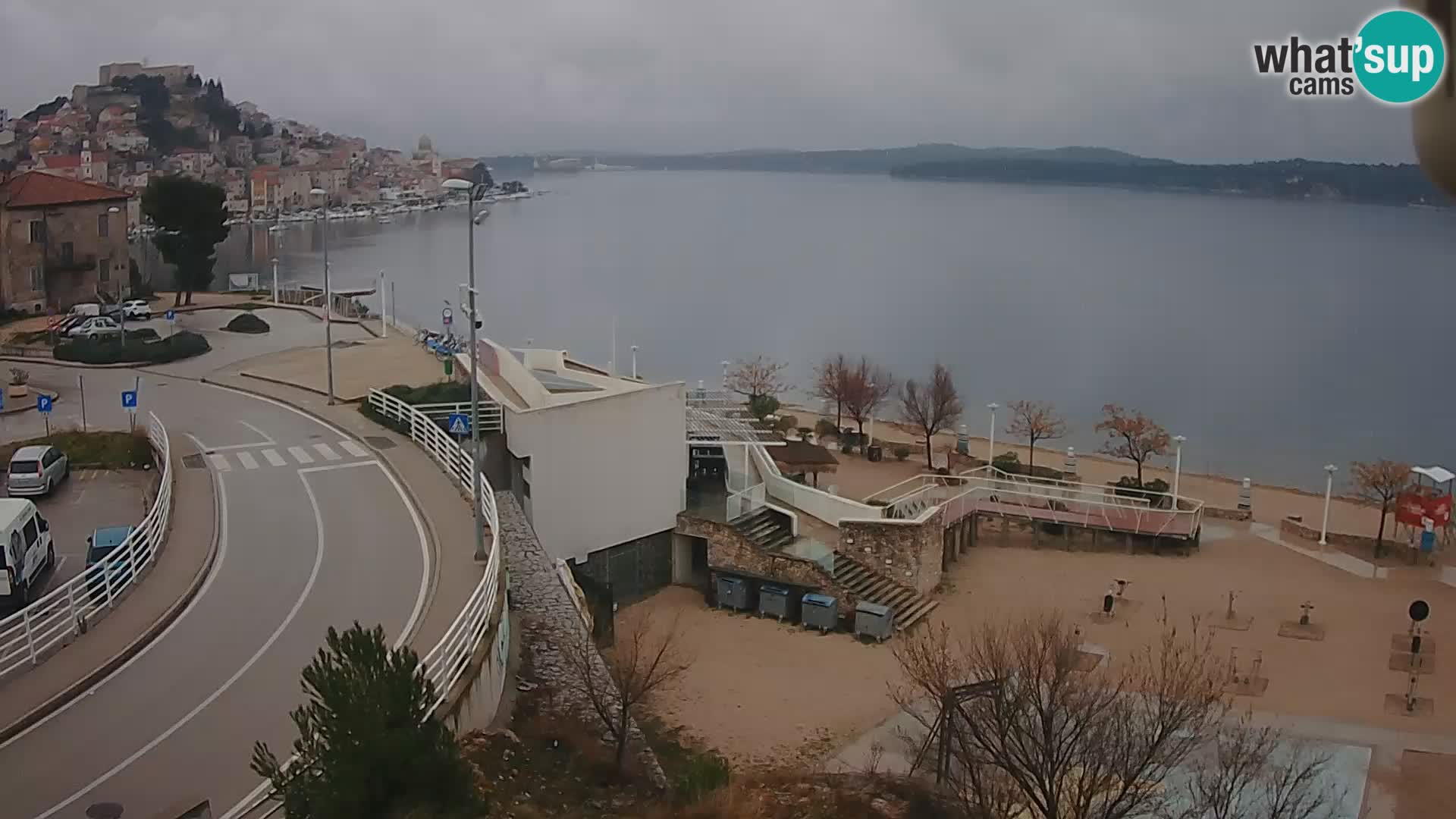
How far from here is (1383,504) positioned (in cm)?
2820

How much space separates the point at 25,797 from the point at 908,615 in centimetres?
1466

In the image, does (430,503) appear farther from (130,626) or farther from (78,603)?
(78,603)

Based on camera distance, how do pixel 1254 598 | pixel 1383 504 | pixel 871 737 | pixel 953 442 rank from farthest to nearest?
pixel 953 442
pixel 1383 504
pixel 1254 598
pixel 871 737

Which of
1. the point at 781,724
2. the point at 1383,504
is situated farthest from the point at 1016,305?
the point at 781,724

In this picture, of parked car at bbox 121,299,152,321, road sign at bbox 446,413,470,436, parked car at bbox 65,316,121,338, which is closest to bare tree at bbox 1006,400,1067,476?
road sign at bbox 446,413,470,436

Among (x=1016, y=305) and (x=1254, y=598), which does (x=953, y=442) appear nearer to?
(x=1254, y=598)

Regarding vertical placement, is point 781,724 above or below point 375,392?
below

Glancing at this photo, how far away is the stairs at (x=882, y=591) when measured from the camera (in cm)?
2216

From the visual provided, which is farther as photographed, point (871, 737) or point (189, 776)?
point (871, 737)

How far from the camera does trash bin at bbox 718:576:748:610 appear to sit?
22688mm

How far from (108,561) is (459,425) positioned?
7.29 m

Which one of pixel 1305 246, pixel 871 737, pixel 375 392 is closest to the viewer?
pixel 871 737

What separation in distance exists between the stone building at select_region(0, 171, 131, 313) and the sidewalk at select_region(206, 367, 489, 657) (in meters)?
17.5

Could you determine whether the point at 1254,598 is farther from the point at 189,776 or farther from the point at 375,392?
the point at 189,776
